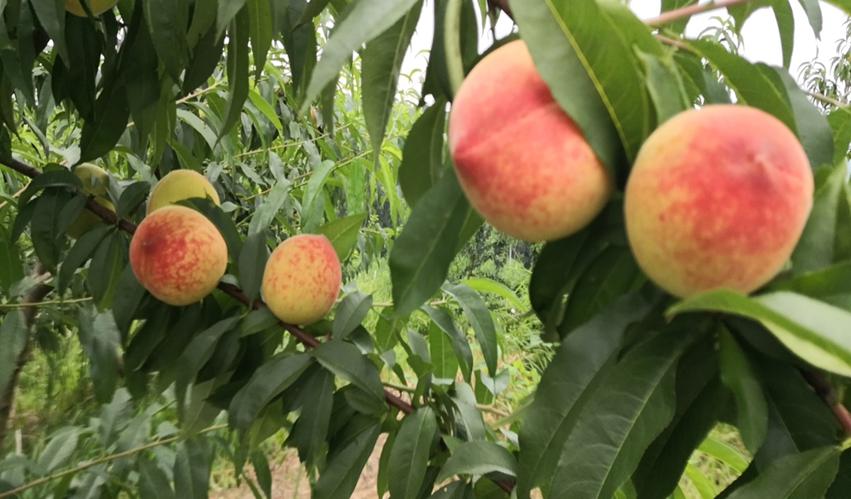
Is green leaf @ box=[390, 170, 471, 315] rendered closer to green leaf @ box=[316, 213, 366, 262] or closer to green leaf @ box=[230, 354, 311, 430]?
green leaf @ box=[230, 354, 311, 430]

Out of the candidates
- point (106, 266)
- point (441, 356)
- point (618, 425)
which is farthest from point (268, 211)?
point (618, 425)

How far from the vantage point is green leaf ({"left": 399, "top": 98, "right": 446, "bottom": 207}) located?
1.34 feet

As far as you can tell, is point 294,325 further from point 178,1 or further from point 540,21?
point 540,21

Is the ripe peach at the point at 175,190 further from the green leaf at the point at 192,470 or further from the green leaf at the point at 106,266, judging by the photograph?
the green leaf at the point at 192,470

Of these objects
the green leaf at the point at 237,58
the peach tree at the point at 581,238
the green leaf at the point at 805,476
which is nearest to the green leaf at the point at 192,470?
the peach tree at the point at 581,238

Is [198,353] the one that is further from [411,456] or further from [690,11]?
[690,11]

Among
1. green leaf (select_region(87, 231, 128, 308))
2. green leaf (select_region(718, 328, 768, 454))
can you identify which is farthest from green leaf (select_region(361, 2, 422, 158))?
green leaf (select_region(87, 231, 128, 308))

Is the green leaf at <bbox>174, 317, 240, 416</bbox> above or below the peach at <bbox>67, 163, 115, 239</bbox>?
below

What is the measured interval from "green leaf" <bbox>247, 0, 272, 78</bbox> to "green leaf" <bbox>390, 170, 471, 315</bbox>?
0.88 ft

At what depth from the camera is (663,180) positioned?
0.23 metres

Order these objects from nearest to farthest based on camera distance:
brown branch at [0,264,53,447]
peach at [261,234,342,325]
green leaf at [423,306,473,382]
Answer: peach at [261,234,342,325] < green leaf at [423,306,473,382] < brown branch at [0,264,53,447]

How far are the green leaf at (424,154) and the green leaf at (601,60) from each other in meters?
0.15

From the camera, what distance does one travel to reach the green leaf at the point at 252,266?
646 millimetres

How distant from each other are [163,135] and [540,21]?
66cm
